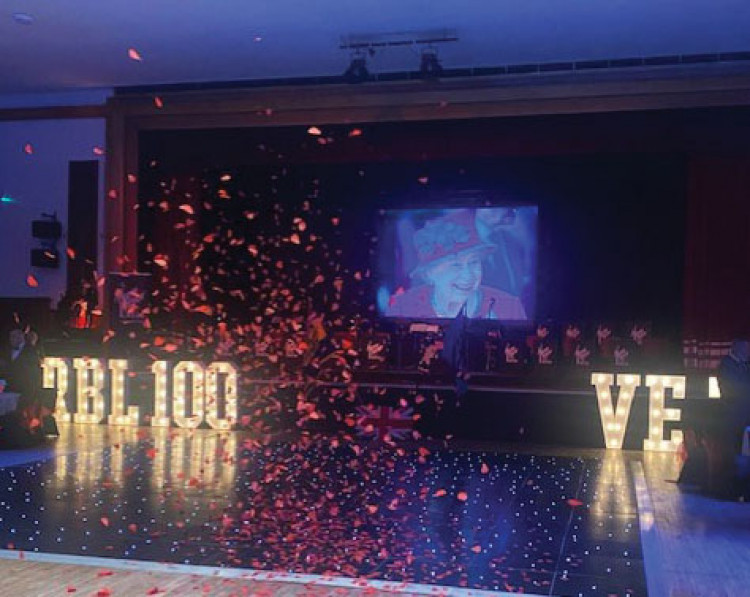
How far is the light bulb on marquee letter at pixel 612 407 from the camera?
8.91m

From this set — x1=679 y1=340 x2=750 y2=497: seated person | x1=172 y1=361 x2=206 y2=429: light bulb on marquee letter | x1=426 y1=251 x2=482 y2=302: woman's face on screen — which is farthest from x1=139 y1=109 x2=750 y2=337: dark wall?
x1=679 y1=340 x2=750 y2=497: seated person

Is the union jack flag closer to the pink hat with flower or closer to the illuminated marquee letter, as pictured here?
the illuminated marquee letter

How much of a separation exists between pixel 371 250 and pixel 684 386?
17.7 ft

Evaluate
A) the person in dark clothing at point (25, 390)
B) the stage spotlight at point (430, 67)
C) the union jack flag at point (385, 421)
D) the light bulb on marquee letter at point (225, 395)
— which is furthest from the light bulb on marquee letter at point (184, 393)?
the stage spotlight at point (430, 67)

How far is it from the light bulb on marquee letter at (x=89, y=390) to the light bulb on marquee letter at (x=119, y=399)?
0.41ft

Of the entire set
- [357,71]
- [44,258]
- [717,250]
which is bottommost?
[44,258]

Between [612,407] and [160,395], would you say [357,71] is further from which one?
[612,407]

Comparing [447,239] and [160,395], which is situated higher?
[447,239]

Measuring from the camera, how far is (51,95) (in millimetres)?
12453

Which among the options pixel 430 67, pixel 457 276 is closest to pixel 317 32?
pixel 430 67

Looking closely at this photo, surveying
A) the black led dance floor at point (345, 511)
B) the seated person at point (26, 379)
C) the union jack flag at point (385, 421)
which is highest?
the seated person at point (26, 379)

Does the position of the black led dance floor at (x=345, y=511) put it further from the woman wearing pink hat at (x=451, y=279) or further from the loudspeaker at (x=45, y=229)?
the loudspeaker at (x=45, y=229)

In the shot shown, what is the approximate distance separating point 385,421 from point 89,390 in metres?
3.44

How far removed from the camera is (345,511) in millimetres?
6188
